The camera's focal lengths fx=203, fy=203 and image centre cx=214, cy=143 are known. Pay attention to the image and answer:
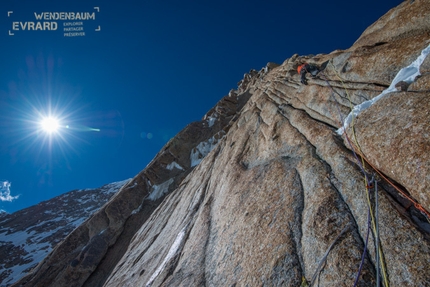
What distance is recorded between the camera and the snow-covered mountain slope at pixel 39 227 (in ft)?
208

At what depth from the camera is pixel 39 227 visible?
87.7m

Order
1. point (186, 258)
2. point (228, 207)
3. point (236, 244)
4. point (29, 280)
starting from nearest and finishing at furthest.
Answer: point (236, 244) → point (186, 258) → point (228, 207) → point (29, 280)

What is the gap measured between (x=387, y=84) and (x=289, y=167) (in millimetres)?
6997

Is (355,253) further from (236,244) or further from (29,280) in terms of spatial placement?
(29,280)

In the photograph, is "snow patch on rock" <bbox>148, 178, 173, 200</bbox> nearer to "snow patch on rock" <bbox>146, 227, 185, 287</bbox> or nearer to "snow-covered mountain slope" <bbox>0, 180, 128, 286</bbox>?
"snow patch on rock" <bbox>146, 227, 185, 287</bbox>

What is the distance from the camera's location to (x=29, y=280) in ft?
104

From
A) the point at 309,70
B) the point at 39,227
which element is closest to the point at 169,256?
the point at 309,70

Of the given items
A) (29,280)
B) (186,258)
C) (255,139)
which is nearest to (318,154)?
(255,139)

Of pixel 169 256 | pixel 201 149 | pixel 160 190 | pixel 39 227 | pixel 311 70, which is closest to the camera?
pixel 169 256

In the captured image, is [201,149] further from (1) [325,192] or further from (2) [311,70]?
(1) [325,192]

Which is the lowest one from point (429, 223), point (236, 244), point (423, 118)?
point (429, 223)

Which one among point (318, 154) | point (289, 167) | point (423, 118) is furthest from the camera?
point (289, 167)

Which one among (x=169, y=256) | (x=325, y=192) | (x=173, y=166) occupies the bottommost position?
(x=325, y=192)

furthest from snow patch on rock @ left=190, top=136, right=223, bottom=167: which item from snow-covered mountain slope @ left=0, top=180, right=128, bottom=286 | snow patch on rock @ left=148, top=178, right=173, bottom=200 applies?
snow-covered mountain slope @ left=0, top=180, right=128, bottom=286
